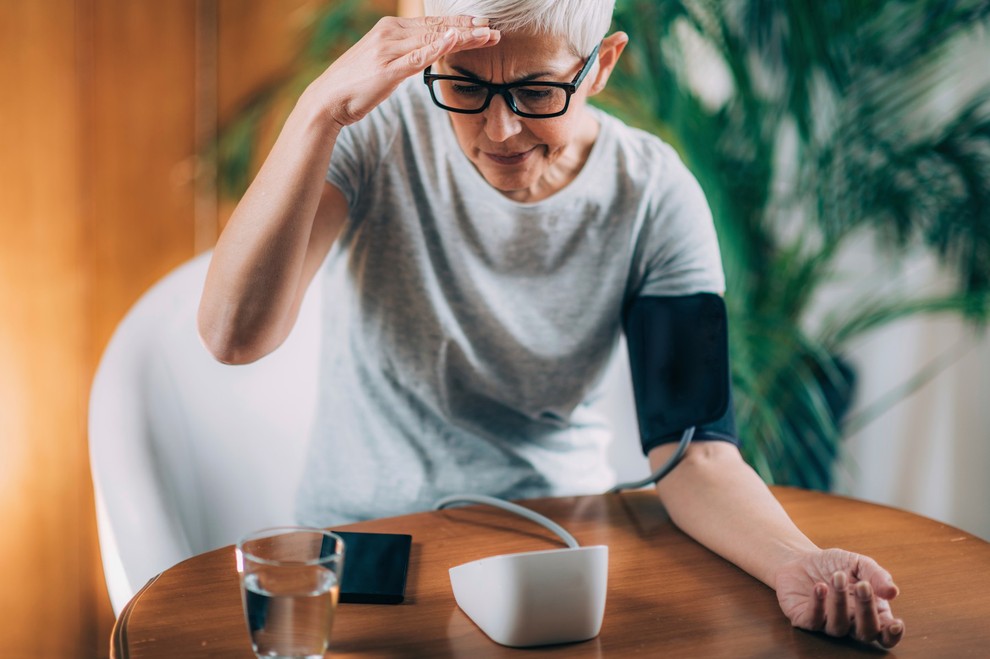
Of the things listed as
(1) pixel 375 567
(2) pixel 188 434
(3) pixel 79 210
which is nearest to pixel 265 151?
(3) pixel 79 210

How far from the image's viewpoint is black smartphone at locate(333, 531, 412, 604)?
740mm

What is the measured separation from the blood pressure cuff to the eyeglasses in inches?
11.3

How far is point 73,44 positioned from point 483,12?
1.31 m

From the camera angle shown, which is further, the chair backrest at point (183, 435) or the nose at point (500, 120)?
the chair backrest at point (183, 435)

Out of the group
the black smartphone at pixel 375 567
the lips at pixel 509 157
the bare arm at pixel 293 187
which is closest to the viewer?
the black smartphone at pixel 375 567

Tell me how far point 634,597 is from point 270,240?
1.55 feet

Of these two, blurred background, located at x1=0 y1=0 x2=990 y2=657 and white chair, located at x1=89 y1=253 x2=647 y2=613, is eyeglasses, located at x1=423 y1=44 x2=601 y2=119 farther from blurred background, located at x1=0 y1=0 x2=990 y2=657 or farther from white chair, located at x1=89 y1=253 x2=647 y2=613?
blurred background, located at x1=0 y1=0 x2=990 y2=657

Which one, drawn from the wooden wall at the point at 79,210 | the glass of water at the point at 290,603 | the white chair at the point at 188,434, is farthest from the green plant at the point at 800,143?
the glass of water at the point at 290,603

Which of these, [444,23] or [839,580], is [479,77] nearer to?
[444,23]

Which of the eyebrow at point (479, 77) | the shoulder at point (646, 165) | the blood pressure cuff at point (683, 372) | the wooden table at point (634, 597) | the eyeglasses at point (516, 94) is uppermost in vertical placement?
the eyebrow at point (479, 77)

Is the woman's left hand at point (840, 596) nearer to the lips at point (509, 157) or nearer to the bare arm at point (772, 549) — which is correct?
the bare arm at point (772, 549)

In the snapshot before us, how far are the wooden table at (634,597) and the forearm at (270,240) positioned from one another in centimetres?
22

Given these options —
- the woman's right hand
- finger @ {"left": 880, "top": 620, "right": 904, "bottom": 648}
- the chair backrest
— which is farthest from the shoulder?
finger @ {"left": 880, "top": 620, "right": 904, "bottom": 648}

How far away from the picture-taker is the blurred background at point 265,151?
1.78m
